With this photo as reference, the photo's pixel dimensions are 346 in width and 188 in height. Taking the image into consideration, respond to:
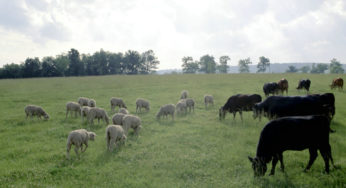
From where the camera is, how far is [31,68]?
8219 centimetres

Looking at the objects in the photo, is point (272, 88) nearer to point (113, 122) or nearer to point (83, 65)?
point (113, 122)

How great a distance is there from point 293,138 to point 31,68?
95606 millimetres

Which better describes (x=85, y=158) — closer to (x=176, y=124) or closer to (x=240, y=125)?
(x=176, y=124)

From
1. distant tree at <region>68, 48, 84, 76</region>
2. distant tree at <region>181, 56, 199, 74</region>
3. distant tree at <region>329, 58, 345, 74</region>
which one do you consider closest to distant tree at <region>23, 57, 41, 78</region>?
distant tree at <region>68, 48, 84, 76</region>

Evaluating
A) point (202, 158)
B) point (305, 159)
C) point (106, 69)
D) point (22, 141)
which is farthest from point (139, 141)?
point (106, 69)

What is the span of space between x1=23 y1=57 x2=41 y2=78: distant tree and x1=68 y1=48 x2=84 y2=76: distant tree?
38.3ft

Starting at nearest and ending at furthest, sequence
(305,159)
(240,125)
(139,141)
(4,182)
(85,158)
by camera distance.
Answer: (4,182)
(305,159)
(85,158)
(139,141)
(240,125)

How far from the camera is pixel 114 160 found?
900 cm

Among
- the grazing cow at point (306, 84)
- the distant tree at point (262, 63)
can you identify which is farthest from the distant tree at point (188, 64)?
the grazing cow at point (306, 84)

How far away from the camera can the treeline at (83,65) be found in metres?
82.1

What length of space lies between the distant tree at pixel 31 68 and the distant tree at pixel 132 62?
3927 cm

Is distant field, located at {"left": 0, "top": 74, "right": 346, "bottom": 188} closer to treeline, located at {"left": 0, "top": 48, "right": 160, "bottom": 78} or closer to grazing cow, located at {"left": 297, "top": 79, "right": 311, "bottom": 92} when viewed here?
grazing cow, located at {"left": 297, "top": 79, "right": 311, "bottom": 92}

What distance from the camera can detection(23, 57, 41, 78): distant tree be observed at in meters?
81.8

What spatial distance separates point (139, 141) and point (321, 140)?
7919 millimetres
